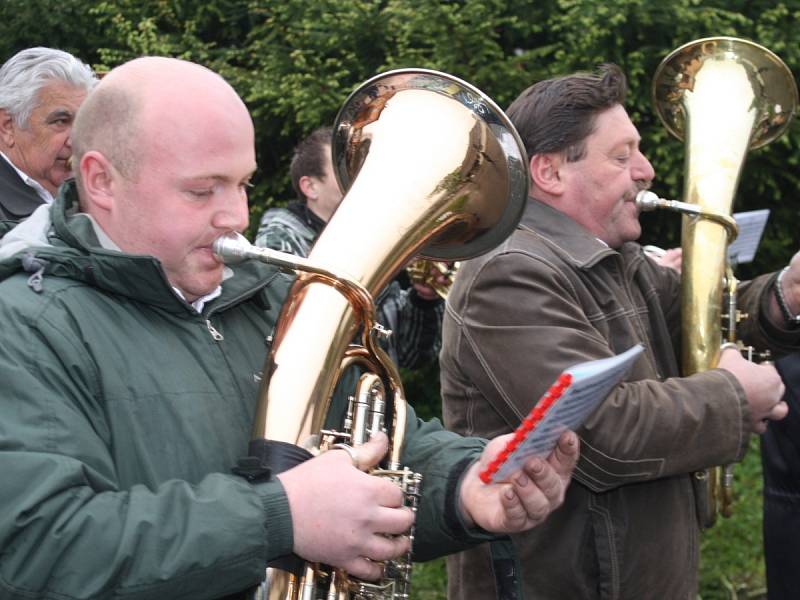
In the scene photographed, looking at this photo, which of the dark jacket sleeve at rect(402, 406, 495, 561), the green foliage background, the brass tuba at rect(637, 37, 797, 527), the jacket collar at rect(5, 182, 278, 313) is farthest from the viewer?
the green foliage background

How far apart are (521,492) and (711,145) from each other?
2065 mm

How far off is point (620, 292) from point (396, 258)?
1.04 m

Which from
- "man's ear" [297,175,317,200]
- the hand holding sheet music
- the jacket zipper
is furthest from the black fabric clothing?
the hand holding sheet music

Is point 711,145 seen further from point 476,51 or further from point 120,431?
point 120,431

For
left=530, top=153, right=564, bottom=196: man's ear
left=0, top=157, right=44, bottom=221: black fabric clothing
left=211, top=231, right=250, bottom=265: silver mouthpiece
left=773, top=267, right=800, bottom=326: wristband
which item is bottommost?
left=211, top=231, right=250, bottom=265: silver mouthpiece

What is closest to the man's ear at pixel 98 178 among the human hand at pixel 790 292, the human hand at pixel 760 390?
the human hand at pixel 760 390

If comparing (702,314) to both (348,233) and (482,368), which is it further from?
(348,233)

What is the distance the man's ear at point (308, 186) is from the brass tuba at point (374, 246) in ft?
7.70

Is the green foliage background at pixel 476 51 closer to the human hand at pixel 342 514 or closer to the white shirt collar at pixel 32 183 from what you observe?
the white shirt collar at pixel 32 183

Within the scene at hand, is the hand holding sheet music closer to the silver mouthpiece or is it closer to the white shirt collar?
the silver mouthpiece

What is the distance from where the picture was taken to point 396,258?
227 cm

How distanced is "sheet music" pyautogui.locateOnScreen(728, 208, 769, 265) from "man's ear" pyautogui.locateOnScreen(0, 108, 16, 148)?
251 centimetres

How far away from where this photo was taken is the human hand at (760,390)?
9.67ft

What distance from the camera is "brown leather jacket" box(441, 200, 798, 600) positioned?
281 cm
